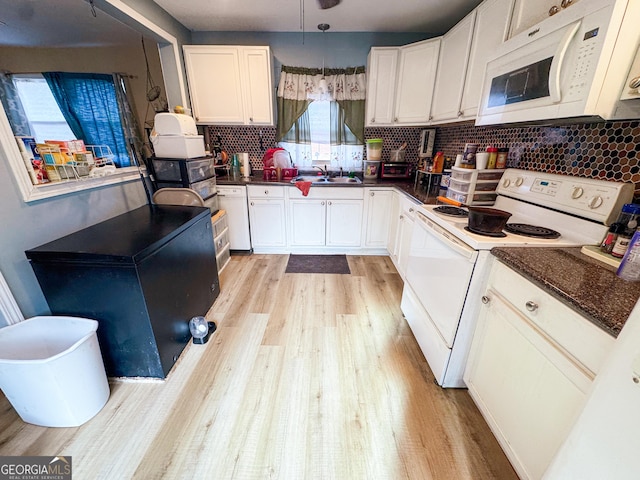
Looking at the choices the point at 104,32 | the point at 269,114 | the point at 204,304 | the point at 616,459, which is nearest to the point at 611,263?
the point at 616,459

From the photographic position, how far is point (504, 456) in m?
1.17

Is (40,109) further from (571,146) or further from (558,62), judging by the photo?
(571,146)

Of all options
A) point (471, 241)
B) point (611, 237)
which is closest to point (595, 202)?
point (611, 237)

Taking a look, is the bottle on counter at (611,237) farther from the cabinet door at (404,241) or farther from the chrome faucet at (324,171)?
the chrome faucet at (324,171)

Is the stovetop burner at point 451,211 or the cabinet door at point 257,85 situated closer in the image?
the stovetop burner at point 451,211

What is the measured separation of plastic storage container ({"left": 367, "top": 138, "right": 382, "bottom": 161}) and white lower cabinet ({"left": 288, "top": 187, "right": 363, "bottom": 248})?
0.58m

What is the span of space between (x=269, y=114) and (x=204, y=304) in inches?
84.1

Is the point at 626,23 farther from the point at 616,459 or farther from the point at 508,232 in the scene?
the point at 616,459

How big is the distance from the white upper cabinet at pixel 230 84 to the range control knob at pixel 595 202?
275cm

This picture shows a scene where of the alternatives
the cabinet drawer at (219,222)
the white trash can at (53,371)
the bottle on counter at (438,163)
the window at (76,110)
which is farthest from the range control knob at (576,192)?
the window at (76,110)

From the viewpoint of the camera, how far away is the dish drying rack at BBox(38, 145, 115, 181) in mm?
1471

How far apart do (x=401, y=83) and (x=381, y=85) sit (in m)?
0.21

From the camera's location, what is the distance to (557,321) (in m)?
0.83

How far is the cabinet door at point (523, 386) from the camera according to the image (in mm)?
802
